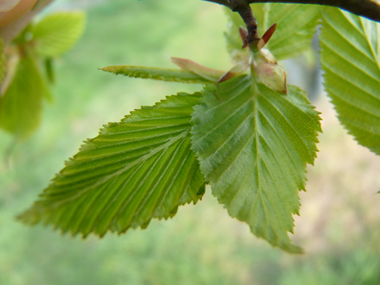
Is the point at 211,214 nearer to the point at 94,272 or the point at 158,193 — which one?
the point at 94,272

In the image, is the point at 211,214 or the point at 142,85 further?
the point at 142,85

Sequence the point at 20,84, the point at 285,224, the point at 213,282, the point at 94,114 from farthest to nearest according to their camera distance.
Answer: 1. the point at 94,114
2. the point at 213,282
3. the point at 20,84
4. the point at 285,224

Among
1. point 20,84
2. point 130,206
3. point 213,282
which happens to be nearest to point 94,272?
point 213,282

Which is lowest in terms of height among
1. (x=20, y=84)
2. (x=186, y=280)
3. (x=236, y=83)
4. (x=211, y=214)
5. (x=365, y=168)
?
(x=186, y=280)

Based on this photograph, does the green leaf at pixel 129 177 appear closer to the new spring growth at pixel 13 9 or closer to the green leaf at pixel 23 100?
the new spring growth at pixel 13 9

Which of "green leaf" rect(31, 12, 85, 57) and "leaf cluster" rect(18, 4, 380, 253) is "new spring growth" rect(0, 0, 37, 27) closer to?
"leaf cluster" rect(18, 4, 380, 253)

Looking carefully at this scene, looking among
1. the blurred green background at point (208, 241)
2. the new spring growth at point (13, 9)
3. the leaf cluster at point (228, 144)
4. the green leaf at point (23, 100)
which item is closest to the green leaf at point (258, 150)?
the leaf cluster at point (228, 144)

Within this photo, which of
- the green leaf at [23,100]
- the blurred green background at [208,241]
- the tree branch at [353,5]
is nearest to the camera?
the tree branch at [353,5]
